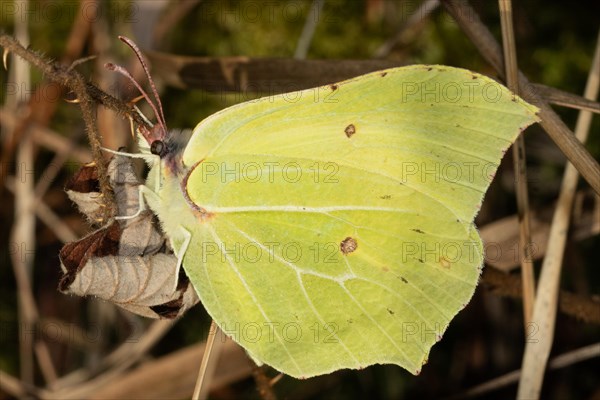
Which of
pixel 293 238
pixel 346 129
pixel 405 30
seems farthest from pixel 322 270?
pixel 405 30

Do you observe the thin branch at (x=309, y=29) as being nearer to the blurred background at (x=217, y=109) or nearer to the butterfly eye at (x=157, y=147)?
the blurred background at (x=217, y=109)

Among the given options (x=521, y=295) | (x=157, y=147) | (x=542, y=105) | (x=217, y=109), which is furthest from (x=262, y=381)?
(x=217, y=109)

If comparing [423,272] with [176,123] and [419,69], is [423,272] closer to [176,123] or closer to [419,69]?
[419,69]

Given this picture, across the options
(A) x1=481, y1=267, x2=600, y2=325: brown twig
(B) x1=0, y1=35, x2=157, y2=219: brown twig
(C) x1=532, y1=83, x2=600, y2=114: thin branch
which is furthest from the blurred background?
(B) x1=0, y1=35, x2=157, y2=219: brown twig

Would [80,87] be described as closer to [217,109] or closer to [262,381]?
[262,381]

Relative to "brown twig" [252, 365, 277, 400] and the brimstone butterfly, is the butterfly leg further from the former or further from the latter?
"brown twig" [252, 365, 277, 400]

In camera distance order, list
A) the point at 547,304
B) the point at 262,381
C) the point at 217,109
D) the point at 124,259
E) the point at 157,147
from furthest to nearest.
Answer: the point at 217,109 < the point at 547,304 < the point at 262,381 < the point at 157,147 < the point at 124,259

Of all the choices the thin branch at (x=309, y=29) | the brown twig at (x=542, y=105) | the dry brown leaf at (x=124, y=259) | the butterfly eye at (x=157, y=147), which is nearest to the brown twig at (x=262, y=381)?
the dry brown leaf at (x=124, y=259)
